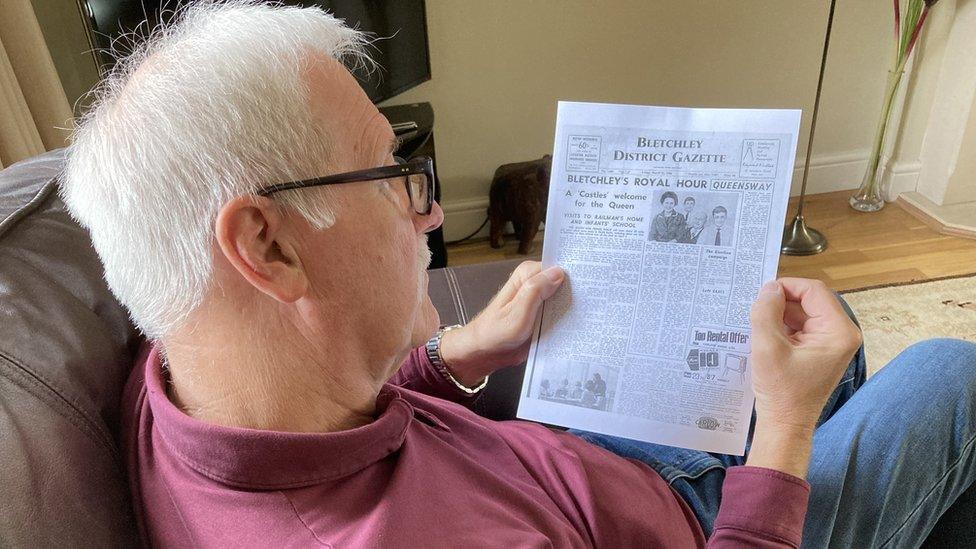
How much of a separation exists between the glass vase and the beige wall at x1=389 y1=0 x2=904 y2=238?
0.21 metres

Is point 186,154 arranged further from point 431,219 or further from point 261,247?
point 431,219

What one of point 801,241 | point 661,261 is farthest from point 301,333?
point 801,241

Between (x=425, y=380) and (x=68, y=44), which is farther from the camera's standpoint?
(x=68, y=44)

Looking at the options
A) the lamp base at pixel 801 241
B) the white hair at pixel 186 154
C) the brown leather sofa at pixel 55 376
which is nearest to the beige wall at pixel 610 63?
the lamp base at pixel 801 241

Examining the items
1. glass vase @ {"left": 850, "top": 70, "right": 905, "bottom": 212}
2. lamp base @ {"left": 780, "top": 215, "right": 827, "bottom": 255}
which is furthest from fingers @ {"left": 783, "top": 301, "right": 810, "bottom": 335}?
glass vase @ {"left": 850, "top": 70, "right": 905, "bottom": 212}

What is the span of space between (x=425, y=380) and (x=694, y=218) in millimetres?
463

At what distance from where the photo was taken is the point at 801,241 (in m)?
2.48

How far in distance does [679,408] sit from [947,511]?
49 centimetres

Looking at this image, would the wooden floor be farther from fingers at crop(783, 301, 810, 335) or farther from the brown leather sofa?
the brown leather sofa

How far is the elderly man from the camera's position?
2.01ft

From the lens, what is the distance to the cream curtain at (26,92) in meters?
1.37

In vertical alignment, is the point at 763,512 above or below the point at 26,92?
below

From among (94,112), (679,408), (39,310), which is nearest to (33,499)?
(39,310)

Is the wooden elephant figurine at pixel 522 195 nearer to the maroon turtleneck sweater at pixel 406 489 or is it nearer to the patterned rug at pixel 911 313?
the patterned rug at pixel 911 313
